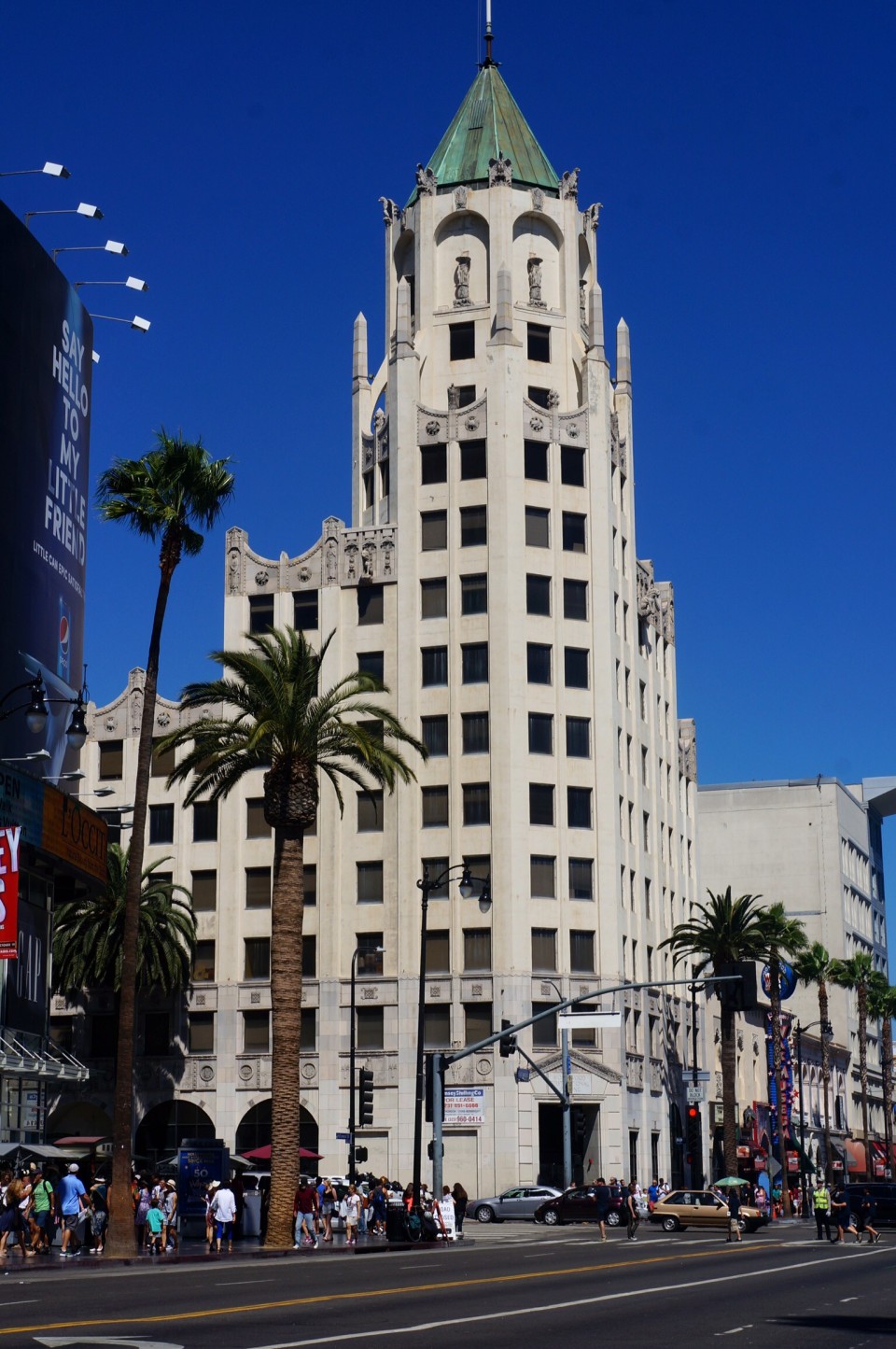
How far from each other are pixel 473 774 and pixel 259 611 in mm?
14145

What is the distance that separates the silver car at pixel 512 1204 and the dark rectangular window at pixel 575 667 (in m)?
23.5

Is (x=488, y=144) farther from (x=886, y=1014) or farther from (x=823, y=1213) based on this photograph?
(x=886, y=1014)

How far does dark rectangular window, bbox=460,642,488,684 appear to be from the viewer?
81000mm

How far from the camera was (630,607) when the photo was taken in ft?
291

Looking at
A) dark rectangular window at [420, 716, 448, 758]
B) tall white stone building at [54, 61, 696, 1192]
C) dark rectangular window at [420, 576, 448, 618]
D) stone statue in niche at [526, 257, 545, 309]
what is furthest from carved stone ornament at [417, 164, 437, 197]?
dark rectangular window at [420, 716, 448, 758]

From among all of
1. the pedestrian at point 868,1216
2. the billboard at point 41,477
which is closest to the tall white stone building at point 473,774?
the pedestrian at point 868,1216

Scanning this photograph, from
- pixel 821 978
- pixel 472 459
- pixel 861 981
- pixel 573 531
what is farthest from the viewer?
pixel 861 981

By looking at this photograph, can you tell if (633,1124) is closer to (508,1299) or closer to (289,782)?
(289,782)

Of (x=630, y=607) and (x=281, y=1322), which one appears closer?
(x=281, y=1322)

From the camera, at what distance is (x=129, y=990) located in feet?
139

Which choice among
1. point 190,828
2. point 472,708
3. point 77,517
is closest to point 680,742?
point 472,708

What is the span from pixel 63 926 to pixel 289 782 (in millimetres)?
30739

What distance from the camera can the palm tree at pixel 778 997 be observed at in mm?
87562

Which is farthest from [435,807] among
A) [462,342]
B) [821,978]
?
[821,978]
